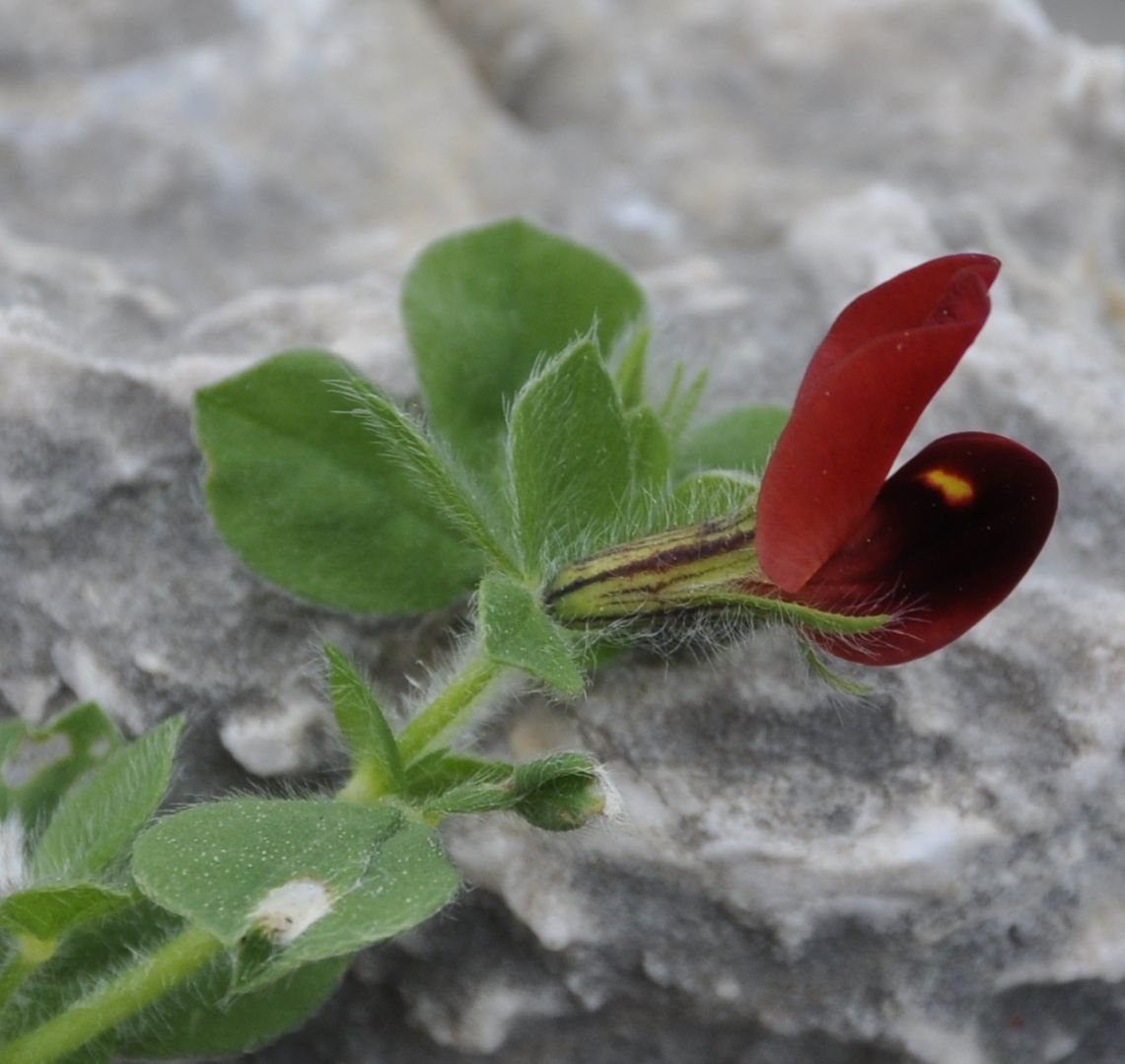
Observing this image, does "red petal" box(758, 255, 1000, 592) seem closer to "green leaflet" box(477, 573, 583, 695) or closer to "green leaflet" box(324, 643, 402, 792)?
"green leaflet" box(477, 573, 583, 695)

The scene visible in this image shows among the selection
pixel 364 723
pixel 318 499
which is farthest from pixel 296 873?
pixel 318 499


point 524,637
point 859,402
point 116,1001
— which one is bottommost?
point 116,1001

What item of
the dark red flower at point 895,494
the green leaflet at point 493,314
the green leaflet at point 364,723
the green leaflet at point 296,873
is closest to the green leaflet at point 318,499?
the green leaflet at point 493,314

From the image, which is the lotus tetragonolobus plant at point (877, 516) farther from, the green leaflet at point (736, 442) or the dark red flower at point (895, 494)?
the green leaflet at point (736, 442)

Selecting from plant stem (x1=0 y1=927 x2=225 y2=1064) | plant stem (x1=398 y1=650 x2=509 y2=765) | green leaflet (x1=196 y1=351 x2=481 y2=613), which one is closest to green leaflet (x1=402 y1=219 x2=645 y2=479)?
green leaflet (x1=196 y1=351 x2=481 y2=613)

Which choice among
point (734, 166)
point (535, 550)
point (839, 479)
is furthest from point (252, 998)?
point (734, 166)

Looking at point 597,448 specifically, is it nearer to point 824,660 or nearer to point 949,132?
point 824,660

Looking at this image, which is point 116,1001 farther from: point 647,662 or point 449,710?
point 647,662
